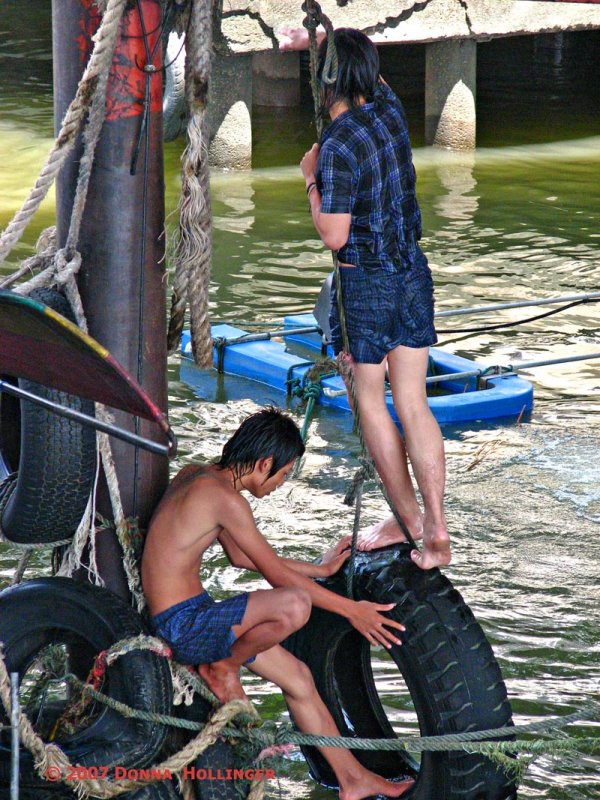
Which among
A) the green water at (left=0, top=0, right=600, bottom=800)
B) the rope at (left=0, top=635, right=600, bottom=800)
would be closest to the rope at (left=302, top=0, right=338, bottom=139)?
the rope at (left=0, top=635, right=600, bottom=800)

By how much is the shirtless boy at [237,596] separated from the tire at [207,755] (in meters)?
0.10

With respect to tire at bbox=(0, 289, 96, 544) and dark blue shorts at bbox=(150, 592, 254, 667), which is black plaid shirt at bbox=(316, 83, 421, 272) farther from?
dark blue shorts at bbox=(150, 592, 254, 667)

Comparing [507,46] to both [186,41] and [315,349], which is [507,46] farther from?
[186,41]

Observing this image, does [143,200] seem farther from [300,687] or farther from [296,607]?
[300,687]

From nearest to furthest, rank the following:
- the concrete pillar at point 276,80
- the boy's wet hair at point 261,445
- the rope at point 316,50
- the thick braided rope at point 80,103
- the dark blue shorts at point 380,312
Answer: the thick braided rope at point 80,103 → the rope at point 316,50 → the boy's wet hair at point 261,445 → the dark blue shorts at point 380,312 → the concrete pillar at point 276,80

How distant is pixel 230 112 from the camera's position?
13945 mm

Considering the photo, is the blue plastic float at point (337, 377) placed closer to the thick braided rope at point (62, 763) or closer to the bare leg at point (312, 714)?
the bare leg at point (312, 714)

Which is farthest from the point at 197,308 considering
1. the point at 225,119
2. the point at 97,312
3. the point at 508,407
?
the point at 225,119

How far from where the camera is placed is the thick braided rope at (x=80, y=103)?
134 inches

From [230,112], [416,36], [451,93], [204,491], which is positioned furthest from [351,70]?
[451,93]

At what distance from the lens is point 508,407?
25.6ft

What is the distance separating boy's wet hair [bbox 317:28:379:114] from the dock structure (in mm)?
8293

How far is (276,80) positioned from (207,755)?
15685 millimetres

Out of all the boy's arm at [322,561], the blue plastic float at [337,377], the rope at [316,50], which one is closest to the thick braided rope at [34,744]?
the boy's arm at [322,561]
